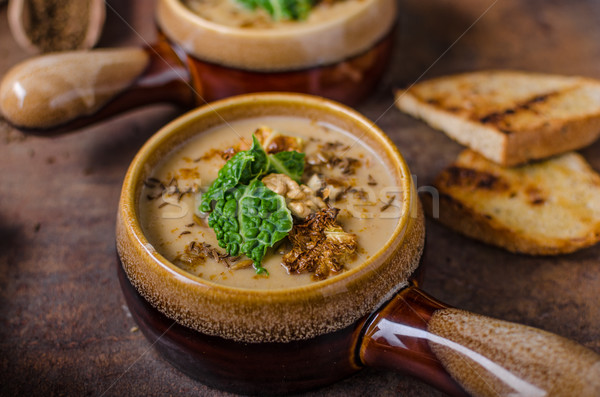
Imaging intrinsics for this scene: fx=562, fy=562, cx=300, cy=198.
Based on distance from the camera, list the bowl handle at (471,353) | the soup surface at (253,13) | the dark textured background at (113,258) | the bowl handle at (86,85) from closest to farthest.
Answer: the bowl handle at (471,353)
the dark textured background at (113,258)
the bowl handle at (86,85)
the soup surface at (253,13)

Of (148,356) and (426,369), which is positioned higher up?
(426,369)

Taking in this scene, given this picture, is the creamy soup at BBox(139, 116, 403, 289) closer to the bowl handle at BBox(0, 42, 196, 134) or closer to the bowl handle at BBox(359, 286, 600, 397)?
the bowl handle at BBox(359, 286, 600, 397)

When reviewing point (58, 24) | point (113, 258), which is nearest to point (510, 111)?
point (113, 258)

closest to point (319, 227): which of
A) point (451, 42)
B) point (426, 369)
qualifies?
point (426, 369)

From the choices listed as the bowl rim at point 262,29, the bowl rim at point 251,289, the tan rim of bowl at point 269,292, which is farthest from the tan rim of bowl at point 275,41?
the tan rim of bowl at point 269,292

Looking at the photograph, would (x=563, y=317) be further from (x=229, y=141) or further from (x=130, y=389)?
(x=130, y=389)

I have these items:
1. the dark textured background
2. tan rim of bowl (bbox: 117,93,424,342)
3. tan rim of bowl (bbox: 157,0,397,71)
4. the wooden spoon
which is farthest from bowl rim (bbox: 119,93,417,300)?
the wooden spoon

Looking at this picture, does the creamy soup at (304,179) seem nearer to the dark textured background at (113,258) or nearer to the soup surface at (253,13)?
the dark textured background at (113,258)
